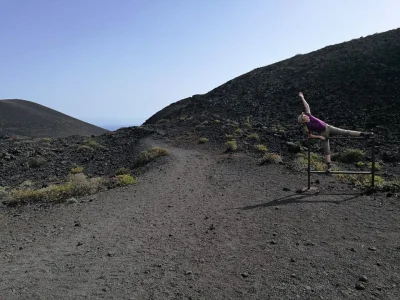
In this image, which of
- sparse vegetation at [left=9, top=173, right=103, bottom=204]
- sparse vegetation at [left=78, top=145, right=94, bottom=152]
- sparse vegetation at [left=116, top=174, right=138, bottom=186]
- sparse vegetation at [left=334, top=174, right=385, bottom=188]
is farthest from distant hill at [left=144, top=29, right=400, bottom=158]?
sparse vegetation at [left=9, top=173, right=103, bottom=204]

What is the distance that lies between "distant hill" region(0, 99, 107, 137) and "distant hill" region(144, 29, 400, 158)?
34.3 metres

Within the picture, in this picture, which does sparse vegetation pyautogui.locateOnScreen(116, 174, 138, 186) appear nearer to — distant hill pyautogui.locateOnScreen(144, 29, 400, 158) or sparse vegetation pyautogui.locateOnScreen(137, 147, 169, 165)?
sparse vegetation pyautogui.locateOnScreen(137, 147, 169, 165)

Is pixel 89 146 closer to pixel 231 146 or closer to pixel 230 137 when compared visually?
pixel 230 137

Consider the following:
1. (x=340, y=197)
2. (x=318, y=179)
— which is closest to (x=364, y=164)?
(x=318, y=179)

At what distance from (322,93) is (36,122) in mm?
55321

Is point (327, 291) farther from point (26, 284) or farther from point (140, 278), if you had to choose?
point (26, 284)

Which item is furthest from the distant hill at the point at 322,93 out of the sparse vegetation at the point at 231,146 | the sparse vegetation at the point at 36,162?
the sparse vegetation at the point at 36,162

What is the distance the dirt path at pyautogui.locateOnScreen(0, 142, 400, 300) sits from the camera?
422cm

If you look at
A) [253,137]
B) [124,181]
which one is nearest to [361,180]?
[124,181]

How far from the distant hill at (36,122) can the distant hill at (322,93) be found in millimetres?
34348

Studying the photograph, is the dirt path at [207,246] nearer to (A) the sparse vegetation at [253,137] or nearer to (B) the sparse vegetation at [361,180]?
(B) the sparse vegetation at [361,180]

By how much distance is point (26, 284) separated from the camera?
4465 mm

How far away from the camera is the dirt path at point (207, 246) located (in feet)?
13.8

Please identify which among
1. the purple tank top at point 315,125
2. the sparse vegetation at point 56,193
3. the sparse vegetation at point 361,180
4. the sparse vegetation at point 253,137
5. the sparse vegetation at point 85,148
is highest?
the purple tank top at point 315,125
